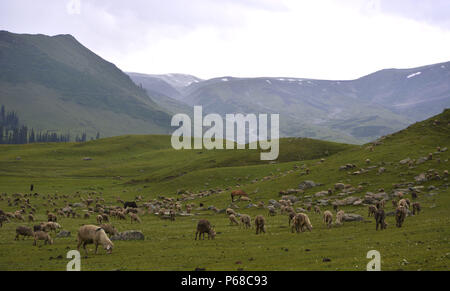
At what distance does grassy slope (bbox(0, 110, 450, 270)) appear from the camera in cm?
2280

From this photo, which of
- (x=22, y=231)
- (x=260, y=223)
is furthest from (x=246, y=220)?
(x=22, y=231)

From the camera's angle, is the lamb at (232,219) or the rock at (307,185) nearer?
the lamb at (232,219)

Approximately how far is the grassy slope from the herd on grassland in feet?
3.86

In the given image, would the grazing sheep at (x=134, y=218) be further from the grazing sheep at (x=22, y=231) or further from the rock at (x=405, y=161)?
the rock at (x=405, y=161)

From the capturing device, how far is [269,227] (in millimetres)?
39875

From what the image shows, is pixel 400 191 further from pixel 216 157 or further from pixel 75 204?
pixel 216 157

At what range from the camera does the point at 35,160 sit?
15112 centimetres

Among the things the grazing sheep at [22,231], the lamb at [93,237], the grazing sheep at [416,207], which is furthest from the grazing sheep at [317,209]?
the grazing sheep at [22,231]

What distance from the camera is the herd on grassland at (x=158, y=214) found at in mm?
32228

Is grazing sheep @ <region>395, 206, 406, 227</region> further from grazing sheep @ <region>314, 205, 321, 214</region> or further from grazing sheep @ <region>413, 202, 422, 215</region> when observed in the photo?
grazing sheep @ <region>314, 205, 321, 214</region>

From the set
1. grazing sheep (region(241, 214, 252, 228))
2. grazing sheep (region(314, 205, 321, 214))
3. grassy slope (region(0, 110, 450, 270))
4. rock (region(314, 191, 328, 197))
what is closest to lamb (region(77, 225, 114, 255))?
grassy slope (region(0, 110, 450, 270))

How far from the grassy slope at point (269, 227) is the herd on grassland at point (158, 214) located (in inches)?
46.3

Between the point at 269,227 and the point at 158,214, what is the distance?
71.4ft
